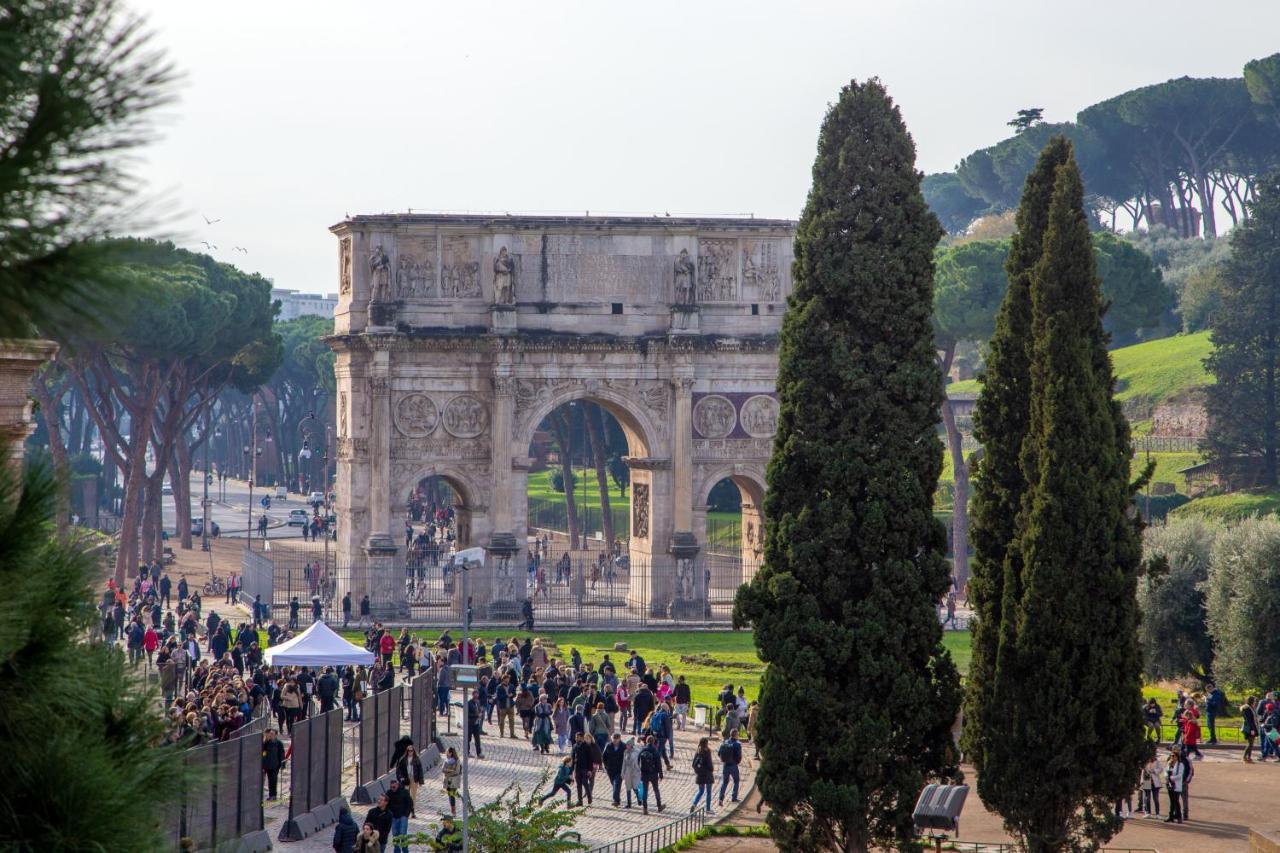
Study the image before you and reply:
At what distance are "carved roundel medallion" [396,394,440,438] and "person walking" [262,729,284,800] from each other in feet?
70.4

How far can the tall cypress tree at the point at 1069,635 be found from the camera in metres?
18.2

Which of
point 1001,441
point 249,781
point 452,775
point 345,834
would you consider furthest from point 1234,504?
point 345,834

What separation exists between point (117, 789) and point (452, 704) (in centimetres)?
2799

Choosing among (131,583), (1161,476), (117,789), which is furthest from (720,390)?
(117,789)

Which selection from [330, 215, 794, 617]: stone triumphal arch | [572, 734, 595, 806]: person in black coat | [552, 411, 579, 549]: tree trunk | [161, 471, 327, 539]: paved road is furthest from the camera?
[161, 471, 327, 539]: paved road

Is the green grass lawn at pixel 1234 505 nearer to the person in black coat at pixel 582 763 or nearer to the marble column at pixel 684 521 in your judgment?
the marble column at pixel 684 521

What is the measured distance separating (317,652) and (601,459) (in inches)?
1481

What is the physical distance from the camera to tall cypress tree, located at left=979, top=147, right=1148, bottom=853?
A: 1825 cm

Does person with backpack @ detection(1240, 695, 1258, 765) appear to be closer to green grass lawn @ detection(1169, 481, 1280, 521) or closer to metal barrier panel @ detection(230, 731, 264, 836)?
metal barrier panel @ detection(230, 731, 264, 836)

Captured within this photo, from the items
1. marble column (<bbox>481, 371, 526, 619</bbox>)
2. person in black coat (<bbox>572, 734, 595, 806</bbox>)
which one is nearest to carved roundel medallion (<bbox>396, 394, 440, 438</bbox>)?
marble column (<bbox>481, 371, 526, 619</bbox>)

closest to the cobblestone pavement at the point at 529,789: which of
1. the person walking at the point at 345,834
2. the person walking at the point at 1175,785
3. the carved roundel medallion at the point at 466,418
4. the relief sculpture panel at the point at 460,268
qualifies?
the person walking at the point at 345,834

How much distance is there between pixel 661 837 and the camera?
880 inches

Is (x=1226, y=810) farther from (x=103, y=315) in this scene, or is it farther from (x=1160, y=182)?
(x=1160, y=182)

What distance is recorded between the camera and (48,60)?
4.74m
